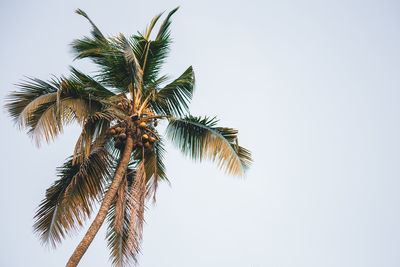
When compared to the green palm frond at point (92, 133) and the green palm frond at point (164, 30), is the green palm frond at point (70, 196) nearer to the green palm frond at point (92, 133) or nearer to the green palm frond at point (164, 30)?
the green palm frond at point (92, 133)

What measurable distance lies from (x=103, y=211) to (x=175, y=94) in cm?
343

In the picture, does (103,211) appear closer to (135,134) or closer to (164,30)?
(135,134)

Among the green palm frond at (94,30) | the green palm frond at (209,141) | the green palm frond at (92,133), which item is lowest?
the green palm frond at (92,133)

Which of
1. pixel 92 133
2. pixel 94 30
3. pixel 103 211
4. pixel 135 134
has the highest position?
pixel 94 30

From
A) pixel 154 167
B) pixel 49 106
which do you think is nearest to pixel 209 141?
pixel 154 167

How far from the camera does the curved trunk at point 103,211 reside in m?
5.07

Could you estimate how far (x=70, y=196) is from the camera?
6320 millimetres

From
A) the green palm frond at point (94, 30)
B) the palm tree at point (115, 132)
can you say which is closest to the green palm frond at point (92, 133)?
the palm tree at point (115, 132)

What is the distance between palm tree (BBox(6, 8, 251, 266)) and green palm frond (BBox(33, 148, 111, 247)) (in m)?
0.02

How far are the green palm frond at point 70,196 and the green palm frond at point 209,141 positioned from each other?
5.83ft

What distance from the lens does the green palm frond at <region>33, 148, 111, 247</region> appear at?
621cm

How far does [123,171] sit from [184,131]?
6.68 ft

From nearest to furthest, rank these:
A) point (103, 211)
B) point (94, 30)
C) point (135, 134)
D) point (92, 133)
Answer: point (103, 211) → point (92, 133) → point (135, 134) → point (94, 30)

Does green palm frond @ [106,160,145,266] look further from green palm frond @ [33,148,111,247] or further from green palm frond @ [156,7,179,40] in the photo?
green palm frond @ [156,7,179,40]
